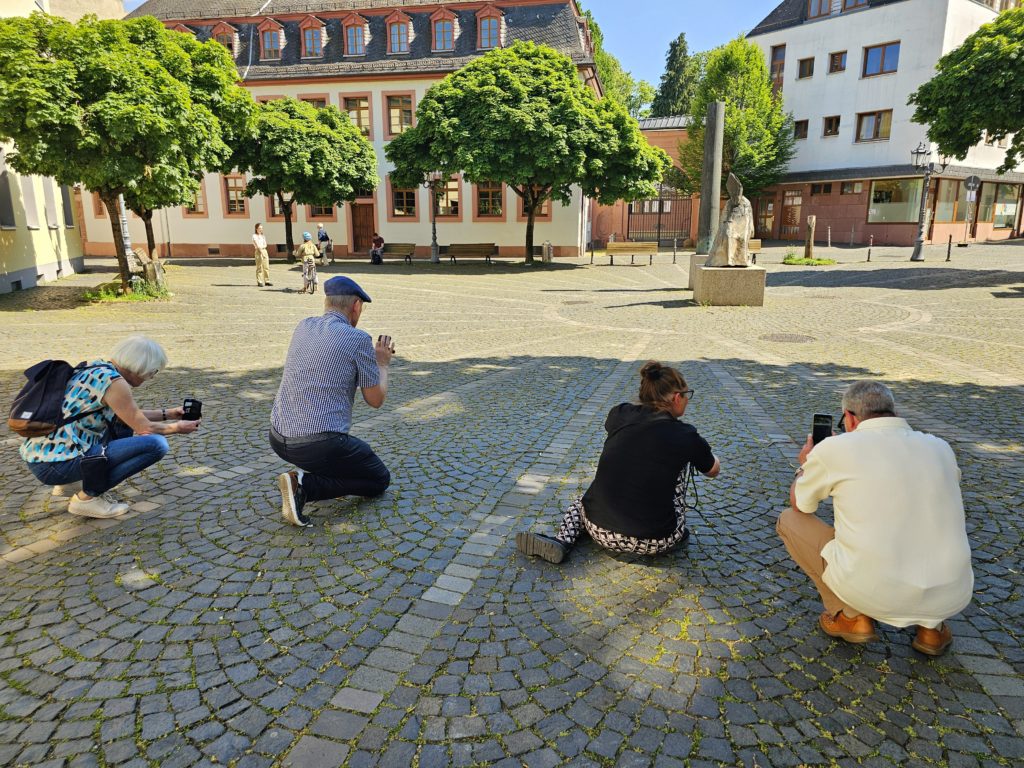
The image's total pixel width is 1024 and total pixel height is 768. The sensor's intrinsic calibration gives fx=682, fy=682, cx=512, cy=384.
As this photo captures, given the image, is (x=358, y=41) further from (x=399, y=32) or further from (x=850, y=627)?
(x=850, y=627)

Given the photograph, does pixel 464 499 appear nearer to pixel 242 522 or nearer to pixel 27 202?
pixel 242 522

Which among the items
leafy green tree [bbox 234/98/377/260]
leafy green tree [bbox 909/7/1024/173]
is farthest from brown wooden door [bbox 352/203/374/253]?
leafy green tree [bbox 909/7/1024/173]

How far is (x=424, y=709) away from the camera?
2.90 meters

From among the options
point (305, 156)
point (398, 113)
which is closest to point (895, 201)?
point (398, 113)

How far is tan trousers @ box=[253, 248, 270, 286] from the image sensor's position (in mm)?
21058

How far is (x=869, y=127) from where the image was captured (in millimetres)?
38438

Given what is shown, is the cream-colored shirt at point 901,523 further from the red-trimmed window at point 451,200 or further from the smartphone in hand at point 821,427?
the red-trimmed window at point 451,200

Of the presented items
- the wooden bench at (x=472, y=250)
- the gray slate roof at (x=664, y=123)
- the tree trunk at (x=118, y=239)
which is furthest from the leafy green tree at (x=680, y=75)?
the tree trunk at (x=118, y=239)

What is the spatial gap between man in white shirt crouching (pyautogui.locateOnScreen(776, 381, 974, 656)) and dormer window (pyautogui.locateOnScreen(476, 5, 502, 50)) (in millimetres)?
35672

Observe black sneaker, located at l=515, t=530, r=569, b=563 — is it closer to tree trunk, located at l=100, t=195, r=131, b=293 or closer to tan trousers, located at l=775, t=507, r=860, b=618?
tan trousers, located at l=775, t=507, r=860, b=618

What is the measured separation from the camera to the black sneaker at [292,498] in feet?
14.8

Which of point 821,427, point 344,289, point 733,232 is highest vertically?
point 733,232

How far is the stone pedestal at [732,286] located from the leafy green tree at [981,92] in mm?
9884

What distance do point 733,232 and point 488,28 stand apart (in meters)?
24.1
